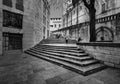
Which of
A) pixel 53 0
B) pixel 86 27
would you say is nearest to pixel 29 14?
pixel 53 0

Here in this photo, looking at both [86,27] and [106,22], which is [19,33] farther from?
[106,22]

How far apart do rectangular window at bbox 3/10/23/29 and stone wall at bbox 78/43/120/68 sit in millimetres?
10585

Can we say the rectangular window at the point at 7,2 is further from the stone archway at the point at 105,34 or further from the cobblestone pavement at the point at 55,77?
the stone archway at the point at 105,34


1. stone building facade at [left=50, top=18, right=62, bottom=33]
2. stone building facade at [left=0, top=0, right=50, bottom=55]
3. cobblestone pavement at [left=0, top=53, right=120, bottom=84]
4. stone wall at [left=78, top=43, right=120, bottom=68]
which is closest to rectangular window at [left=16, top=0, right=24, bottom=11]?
stone building facade at [left=0, top=0, right=50, bottom=55]

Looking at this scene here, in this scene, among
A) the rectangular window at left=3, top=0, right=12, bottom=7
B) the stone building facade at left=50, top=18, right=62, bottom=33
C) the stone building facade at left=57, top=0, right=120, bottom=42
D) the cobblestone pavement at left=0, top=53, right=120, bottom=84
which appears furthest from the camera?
the stone building facade at left=50, top=18, right=62, bottom=33

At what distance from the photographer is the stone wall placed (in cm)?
369

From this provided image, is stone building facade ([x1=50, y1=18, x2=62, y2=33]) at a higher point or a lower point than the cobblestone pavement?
higher

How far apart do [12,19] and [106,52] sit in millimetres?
12167

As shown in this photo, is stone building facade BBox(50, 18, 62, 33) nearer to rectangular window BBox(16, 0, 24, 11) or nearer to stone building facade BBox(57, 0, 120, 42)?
stone building facade BBox(57, 0, 120, 42)

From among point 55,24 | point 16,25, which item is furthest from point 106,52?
point 55,24

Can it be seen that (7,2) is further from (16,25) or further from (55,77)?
(55,77)

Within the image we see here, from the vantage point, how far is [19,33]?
1012cm

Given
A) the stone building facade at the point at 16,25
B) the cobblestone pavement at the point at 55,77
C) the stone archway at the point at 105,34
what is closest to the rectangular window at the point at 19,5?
the stone building facade at the point at 16,25

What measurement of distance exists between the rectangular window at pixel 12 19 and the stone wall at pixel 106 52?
10.6 m
